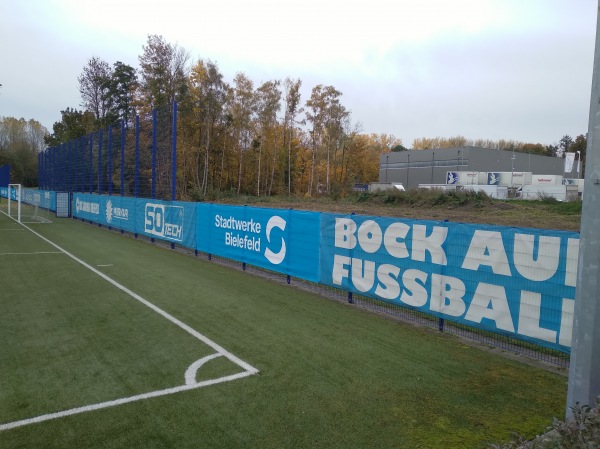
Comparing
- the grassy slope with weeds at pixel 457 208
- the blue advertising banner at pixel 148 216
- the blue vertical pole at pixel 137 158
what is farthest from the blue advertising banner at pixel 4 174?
the blue vertical pole at pixel 137 158

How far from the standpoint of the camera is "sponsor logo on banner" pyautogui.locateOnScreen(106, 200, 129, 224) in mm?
21227

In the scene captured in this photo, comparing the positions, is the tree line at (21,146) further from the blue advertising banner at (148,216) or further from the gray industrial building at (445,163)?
the gray industrial building at (445,163)

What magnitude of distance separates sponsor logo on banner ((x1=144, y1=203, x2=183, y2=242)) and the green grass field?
691 centimetres

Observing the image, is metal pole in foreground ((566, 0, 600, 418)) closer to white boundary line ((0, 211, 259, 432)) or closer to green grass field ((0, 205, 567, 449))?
green grass field ((0, 205, 567, 449))

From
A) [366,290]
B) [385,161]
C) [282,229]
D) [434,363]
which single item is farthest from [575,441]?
[385,161]

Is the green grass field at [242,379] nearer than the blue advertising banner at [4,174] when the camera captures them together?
Yes

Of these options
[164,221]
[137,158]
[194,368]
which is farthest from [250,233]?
[137,158]

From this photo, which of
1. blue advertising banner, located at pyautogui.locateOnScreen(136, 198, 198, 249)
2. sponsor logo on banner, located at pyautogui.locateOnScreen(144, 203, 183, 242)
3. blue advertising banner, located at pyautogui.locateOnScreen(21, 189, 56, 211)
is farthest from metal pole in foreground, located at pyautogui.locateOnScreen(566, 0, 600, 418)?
blue advertising banner, located at pyautogui.locateOnScreen(21, 189, 56, 211)

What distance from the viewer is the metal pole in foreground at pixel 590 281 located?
334cm

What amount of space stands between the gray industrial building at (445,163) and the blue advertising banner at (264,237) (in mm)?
76550

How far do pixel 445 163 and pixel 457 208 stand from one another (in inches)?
1934

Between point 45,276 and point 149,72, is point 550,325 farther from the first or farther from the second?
point 149,72

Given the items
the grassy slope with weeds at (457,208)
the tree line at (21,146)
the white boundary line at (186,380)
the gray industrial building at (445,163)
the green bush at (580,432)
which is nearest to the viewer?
the green bush at (580,432)

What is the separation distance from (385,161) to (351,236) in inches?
3456
